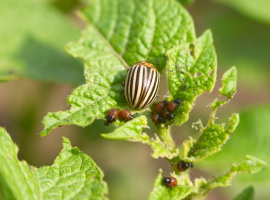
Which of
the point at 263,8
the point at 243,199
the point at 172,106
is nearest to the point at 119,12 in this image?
the point at 172,106

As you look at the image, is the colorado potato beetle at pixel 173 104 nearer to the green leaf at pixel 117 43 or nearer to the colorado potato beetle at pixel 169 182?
the green leaf at pixel 117 43

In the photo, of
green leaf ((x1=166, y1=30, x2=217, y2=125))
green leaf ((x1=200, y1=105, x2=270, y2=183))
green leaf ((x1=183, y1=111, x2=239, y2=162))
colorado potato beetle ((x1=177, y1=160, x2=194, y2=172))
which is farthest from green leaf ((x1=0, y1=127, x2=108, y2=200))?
green leaf ((x1=200, y1=105, x2=270, y2=183))

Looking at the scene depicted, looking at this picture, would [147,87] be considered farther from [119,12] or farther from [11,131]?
[11,131]

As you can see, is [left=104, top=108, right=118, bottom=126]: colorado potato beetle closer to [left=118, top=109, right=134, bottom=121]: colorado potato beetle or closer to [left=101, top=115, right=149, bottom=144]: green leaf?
[left=118, top=109, right=134, bottom=121]: colorado potato beetle

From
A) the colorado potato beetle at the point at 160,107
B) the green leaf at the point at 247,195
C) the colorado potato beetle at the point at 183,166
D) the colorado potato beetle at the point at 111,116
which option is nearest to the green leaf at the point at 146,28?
the colorado potato beetle at the point at 160,107

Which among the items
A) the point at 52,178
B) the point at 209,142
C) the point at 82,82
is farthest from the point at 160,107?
the point at 82,82

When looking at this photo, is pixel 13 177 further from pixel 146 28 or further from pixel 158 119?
pixel 146 28
